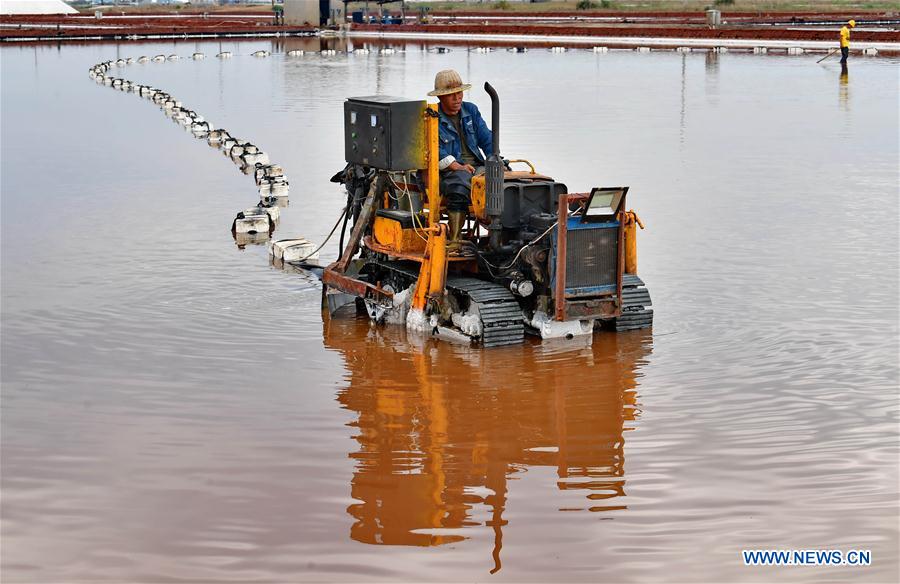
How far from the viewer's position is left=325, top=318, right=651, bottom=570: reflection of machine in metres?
7.67

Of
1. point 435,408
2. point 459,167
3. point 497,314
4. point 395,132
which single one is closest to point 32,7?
point 395,132

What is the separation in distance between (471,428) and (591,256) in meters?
2.19

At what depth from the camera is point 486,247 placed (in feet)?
37.6

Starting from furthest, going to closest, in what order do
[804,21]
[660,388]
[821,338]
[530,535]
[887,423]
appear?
[804,21] < [821,338] < [660,388] < [887,423] < [530,535]

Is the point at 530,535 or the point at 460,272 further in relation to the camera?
the point at 460,272

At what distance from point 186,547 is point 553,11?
340 feet

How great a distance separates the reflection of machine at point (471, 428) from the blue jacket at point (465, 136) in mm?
1632

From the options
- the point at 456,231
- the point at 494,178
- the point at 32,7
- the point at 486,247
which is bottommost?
the point at 486,247

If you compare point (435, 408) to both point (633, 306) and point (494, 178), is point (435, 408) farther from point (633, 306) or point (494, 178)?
point (633, 306)

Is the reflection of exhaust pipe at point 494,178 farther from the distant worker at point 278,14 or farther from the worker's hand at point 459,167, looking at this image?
the distant worker at point 278,14

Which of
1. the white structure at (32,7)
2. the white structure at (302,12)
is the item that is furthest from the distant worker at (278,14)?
the white structure at (32,7)

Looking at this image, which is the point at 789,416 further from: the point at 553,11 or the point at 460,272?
the point at 553,11

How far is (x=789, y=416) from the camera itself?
9.31 metres

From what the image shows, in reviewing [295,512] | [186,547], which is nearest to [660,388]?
[295,512]
